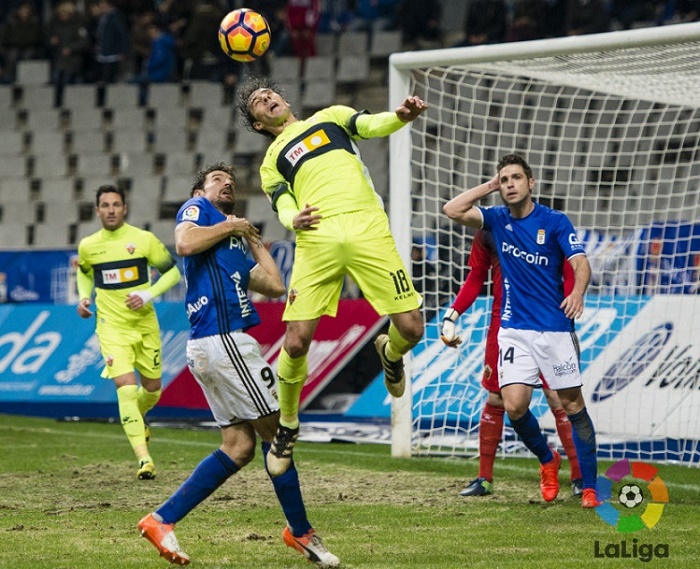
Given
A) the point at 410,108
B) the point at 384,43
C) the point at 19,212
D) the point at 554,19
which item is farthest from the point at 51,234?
the point at 410,108

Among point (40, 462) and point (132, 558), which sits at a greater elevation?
point (132, 558)

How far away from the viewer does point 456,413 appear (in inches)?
418

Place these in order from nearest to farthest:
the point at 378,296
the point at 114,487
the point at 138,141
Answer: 1. the point at 378,296
2. the point at 114,487
3. the point at 138,141

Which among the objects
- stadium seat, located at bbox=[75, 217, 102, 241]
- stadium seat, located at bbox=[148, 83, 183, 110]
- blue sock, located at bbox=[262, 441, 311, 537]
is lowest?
stadium seat, located at bbox=[75, 217, 102, 241]

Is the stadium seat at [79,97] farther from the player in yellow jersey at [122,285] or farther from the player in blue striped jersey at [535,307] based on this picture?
the player in blue striped jersey at [535,307]

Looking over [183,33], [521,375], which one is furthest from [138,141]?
[521,375]

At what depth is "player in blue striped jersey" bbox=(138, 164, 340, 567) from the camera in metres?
5.84

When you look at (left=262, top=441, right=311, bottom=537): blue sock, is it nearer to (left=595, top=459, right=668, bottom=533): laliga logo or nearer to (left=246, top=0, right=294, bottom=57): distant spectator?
(left=595, top=459, right=668, bottom=533): laliga logo

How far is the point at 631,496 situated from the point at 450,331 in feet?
5.34

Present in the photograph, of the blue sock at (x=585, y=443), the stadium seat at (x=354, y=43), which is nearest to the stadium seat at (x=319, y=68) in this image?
the stadium seat at (x=354, y=43)

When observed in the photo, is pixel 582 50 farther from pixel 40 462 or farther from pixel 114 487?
pixel 40 462

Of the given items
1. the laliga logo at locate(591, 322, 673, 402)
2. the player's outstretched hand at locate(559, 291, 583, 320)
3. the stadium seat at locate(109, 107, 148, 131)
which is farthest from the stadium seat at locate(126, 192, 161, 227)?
the player's outstretched hand at locate(559, 291, 583, 320)

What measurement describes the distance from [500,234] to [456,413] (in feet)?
10.7

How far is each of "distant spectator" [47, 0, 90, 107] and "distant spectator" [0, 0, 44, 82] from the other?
33cm
